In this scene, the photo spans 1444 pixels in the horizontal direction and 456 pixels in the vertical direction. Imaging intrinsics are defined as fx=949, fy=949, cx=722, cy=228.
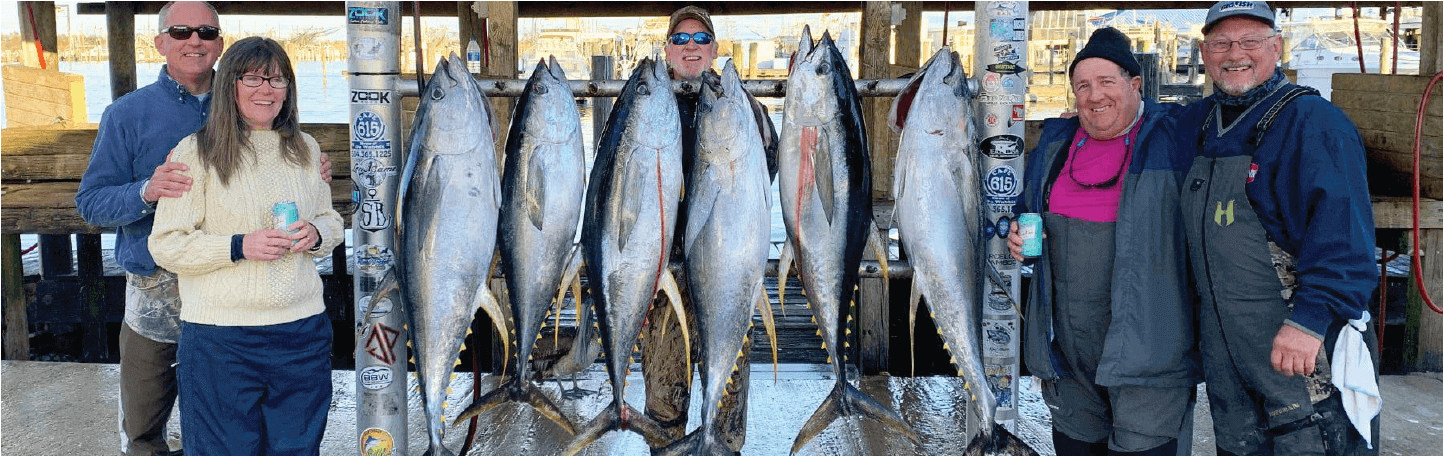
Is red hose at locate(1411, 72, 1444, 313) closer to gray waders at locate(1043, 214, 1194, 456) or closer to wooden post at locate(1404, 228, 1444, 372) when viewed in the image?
wooden post at locate(1404, 228, 1444, 372)

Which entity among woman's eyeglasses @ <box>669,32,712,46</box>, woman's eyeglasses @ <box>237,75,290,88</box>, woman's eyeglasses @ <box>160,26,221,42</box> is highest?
woman's eyeglasses @ <box>160,26,221,42</box>

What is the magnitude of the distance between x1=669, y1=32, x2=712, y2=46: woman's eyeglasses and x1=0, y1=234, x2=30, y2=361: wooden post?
5837 mm

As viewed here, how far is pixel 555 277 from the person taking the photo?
8.70 ft

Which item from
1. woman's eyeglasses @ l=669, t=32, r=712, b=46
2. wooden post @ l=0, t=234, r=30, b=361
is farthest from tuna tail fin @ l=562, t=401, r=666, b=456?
wooden post @ l=0, t=234, r=30, b=361

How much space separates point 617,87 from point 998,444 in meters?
1.52

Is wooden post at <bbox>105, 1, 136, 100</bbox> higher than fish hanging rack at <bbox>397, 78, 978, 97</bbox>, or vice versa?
wooden post at <bbox>105, 1, 136, 100</bbox>

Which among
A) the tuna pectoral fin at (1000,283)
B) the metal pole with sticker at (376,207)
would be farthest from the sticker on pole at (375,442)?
the tuna pectoral fin at (1000,283)

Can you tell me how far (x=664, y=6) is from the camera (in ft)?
29.4

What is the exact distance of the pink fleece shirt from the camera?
269cm

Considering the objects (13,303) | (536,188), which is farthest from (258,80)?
(13,303)

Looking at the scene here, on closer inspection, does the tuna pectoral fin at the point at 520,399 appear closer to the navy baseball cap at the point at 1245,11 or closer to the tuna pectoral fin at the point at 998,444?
the tuna pectoral fin at the point at 998,444

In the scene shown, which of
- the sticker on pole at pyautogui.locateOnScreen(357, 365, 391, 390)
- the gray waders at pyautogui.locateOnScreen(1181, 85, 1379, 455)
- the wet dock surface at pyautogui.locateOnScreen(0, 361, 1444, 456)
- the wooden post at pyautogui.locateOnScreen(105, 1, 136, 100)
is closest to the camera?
the gray waders at pyautogui.locateOnScreen(1181, 85, 1379, 455)

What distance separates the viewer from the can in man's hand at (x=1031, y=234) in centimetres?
268

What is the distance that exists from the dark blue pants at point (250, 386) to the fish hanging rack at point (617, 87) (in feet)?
2.63
